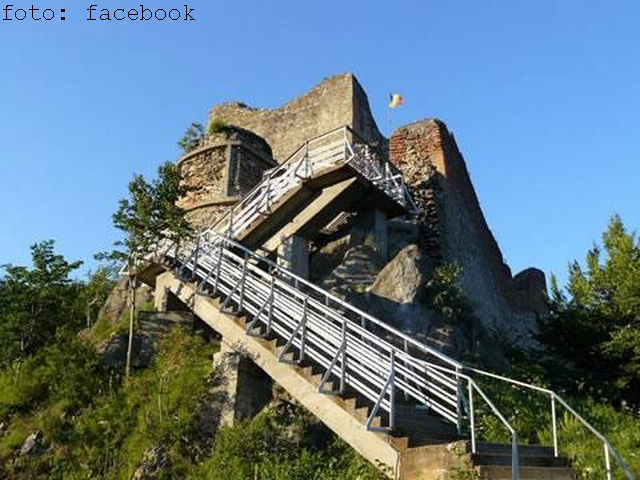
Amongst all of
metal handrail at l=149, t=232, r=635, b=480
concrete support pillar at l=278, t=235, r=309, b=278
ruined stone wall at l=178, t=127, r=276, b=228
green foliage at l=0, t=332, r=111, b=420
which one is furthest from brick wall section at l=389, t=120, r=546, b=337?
green foliage at l=0, t=332, r=111, b=420

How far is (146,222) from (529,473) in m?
8.63

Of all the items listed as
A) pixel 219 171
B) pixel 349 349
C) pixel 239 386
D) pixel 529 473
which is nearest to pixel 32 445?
pixel 239 386

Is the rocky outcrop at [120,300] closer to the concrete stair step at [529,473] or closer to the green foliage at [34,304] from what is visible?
the green foliage at [34,304]

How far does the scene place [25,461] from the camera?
9766 mm

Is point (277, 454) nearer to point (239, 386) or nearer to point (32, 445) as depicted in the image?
point (239, 386)

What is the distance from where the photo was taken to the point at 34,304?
13.3 metres

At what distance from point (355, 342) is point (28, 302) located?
807 centimetres

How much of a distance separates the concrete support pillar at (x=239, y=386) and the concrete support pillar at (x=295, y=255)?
3353mm

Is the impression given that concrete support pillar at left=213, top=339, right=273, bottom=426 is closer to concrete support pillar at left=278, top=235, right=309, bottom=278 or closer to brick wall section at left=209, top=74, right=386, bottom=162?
concrete support pillar at left=278, top=235, right=309, bottom=278

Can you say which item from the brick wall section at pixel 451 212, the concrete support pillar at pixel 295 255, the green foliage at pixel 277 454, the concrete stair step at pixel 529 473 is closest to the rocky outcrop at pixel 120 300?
the concrete support pillar at pixel 295 255

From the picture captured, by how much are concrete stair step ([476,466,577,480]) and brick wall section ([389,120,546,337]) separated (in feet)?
34.2

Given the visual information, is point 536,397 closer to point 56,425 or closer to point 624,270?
point 624,270

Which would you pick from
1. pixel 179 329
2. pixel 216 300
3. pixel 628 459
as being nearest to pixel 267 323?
pixel 216 300

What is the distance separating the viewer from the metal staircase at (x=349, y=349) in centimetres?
673
